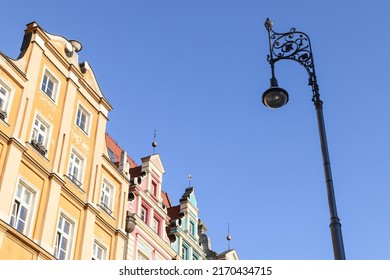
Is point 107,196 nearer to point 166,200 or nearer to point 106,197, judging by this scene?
point 106,197

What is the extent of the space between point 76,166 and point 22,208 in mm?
4363

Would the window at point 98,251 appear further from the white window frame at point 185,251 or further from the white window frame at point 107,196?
the white window frame at point 185,251

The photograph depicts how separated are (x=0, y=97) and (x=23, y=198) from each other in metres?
3.67

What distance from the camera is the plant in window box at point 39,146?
22.5 metres

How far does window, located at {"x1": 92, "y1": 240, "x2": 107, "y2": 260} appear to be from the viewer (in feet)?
80.9

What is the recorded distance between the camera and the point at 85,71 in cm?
2752

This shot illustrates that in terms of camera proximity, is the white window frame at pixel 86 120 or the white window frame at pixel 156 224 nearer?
the white window frame at pixel 86 120

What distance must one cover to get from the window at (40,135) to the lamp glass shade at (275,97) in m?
11.1

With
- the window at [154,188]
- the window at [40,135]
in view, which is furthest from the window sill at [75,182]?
the window at [154,188]

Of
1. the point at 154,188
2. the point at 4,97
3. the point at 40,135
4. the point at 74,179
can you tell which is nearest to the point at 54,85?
the point at 40,135

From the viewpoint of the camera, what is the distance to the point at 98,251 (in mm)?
25031

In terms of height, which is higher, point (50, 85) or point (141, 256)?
point (50, 85)

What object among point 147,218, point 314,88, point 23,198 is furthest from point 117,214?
point 314,88
